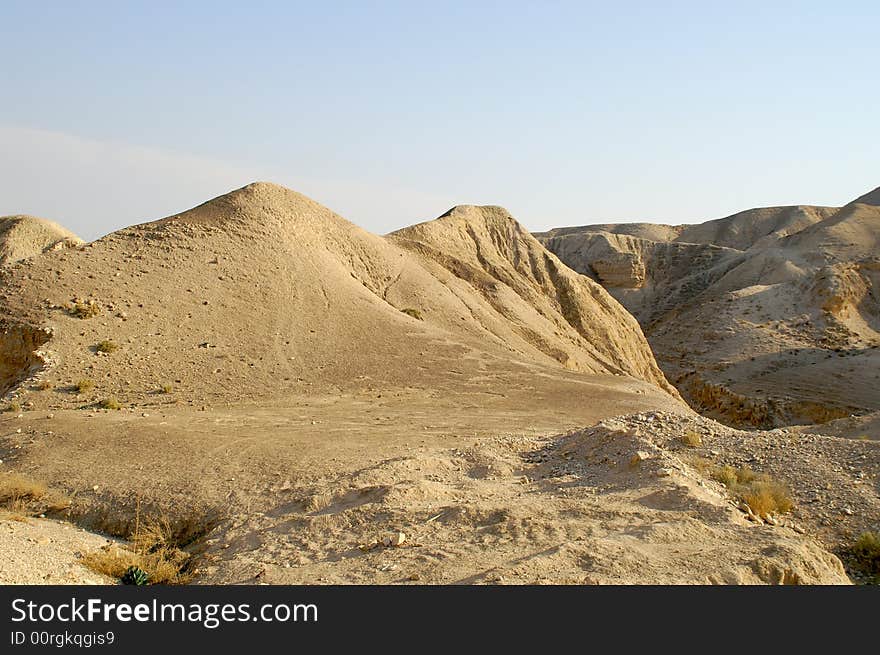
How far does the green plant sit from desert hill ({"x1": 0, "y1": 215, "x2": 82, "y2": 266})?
43.6 metres

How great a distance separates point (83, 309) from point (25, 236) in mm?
36462

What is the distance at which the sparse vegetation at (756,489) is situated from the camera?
786cm

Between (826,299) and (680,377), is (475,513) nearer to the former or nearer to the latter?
(680,377)

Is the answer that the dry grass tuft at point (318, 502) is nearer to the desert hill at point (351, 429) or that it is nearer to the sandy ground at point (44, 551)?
the desert hill at point (351, 429)

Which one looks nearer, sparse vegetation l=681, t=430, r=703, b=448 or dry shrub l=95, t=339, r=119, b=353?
sparse vegetation l=681, t=430, r=703, b=448

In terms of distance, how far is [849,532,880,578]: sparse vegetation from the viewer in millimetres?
6871

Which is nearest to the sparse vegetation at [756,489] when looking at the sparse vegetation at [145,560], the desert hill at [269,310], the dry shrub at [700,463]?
the dry shrub at [700,463]

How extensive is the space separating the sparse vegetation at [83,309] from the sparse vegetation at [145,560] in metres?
10.6

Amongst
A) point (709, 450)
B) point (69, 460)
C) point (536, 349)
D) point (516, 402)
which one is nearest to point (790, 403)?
point (536, 349)

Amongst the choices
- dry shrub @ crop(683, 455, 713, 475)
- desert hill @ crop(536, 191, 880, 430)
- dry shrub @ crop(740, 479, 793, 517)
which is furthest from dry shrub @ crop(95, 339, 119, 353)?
desert hill @ crop(536, 191, 880, 430)

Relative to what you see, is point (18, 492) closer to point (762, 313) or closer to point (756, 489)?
point (756, 489)

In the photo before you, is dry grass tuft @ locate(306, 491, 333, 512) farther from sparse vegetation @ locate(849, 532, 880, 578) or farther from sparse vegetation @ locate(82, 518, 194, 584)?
sparse vegetation @ locate(849, 532, 880, 578)

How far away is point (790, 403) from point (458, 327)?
1550 centimetres

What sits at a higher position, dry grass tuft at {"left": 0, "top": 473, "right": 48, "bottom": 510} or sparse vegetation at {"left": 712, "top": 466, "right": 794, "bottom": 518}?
dry grass tuft at {"left": 0, "top": 473, "right": 48, "bottom": 510}
